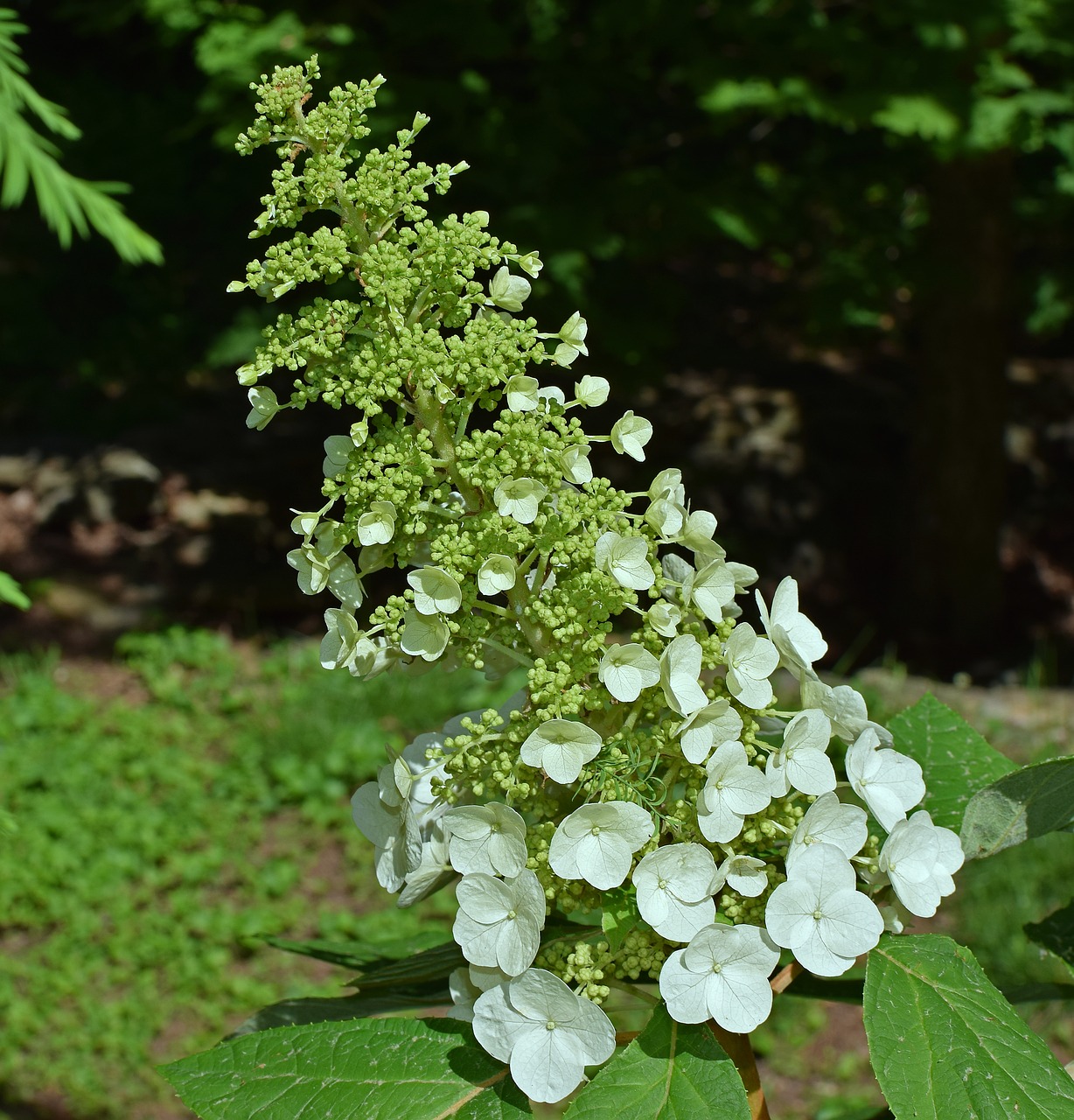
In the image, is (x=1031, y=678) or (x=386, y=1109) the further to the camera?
(x=1031, y=678)

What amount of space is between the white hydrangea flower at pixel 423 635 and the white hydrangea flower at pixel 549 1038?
0.90ft

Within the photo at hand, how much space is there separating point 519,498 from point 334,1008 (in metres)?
0.65

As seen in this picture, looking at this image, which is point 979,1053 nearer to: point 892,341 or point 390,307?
point 390,307

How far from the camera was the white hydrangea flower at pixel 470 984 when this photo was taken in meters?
0.94

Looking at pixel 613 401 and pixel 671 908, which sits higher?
pixel 671 908

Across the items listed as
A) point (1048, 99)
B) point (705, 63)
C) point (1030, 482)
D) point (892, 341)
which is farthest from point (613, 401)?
point (892, 341)

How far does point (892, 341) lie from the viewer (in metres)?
9.16

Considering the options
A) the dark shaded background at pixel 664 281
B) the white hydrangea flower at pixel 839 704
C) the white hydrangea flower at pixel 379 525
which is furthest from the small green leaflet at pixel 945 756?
the dark shaded background at pixel 664 281

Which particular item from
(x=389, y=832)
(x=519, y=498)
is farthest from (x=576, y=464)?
(x=389, y=832)

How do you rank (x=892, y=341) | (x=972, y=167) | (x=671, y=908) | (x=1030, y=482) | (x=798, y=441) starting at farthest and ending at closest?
(x=892, y=341) < (x=1030, y=482) < (x=798, y=441) < (x=972, y=167) < (x=671, y=908)

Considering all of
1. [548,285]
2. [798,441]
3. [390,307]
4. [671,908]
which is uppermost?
[390,307]

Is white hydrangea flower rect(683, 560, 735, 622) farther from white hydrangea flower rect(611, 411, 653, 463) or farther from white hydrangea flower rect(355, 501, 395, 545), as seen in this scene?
white hydrangea flower rect(355, 501, 395, 545)

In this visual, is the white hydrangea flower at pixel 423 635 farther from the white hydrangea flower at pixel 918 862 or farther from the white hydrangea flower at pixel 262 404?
the white hydrangea flower at pixel 918 862

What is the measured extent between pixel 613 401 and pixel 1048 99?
96.5 inches
